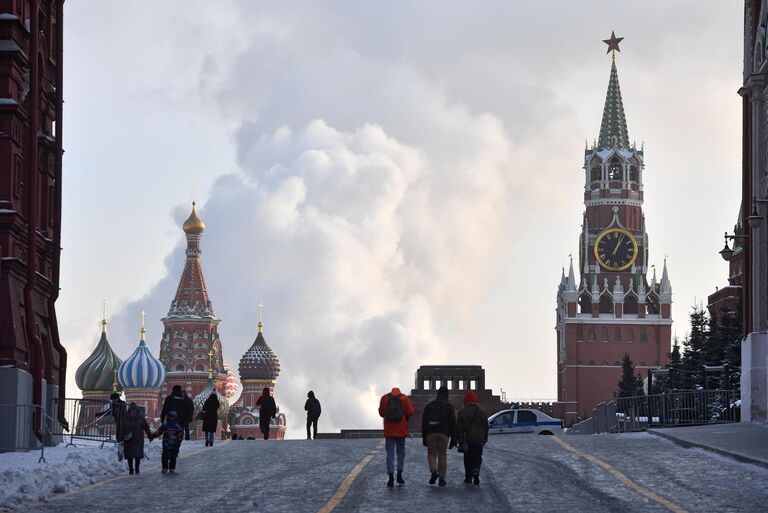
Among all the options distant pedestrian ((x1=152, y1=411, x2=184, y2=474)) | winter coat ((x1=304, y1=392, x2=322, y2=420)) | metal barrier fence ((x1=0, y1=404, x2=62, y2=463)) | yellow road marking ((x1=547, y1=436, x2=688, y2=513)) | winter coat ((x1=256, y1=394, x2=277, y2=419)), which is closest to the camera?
yellow road marking ((x1=547, y1=436, x2=688, y2=513))

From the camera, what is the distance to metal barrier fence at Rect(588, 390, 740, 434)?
5728cm

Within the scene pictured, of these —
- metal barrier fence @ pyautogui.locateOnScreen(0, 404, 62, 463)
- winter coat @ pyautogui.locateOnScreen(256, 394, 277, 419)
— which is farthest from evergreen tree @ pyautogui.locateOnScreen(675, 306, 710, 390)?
metal barrier fence @ pyautogui.locateOnScreen(0, 404, 62, 463)

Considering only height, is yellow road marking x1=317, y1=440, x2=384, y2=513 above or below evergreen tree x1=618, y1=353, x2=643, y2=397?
below

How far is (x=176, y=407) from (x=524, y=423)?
980 inches

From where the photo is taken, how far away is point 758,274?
54.4 meters

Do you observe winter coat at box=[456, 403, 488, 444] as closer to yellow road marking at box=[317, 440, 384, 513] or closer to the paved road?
the paved road

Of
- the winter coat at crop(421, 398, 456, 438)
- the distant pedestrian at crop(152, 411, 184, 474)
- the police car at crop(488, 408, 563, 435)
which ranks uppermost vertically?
the police car at crop(488, 408, 563, 435)

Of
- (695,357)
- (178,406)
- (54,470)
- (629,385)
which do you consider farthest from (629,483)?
(629,385)

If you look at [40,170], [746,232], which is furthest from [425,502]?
[746,232]

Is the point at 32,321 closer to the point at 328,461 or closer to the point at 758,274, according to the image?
the point at 328,461

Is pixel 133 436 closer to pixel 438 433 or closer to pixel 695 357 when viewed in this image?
pixel 438 433

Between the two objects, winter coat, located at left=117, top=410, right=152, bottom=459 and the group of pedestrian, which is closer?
the group of pedestrian

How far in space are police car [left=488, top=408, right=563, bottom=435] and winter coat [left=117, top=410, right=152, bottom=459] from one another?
2602 centimetres

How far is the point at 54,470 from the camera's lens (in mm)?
31203
